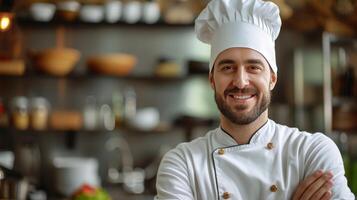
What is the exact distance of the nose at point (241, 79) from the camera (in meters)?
1.80

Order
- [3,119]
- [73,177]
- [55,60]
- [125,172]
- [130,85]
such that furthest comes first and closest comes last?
[130,85] < [125,172] < [3,119] < [55,60] < [73,177]

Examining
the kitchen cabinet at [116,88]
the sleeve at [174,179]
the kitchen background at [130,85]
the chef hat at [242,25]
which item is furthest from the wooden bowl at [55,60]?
the sleeve at [174,179]

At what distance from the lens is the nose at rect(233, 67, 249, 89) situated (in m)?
1.80

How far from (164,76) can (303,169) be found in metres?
3.67

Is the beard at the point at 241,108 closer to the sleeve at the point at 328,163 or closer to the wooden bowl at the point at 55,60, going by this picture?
the sleeve at the point at 328,163

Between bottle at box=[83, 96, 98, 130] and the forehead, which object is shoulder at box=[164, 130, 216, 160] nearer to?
the forehead

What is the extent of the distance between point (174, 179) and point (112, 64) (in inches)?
142

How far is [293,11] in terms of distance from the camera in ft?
18.7

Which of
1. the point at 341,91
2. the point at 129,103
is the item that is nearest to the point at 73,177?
the point at 129,103

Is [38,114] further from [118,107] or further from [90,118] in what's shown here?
[118,107]

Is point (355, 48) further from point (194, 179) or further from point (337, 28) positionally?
point (194, 179)

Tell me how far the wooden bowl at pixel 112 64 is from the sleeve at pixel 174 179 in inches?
140

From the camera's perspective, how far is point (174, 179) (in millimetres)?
1846

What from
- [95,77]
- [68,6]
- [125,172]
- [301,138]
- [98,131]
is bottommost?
[125,172]
